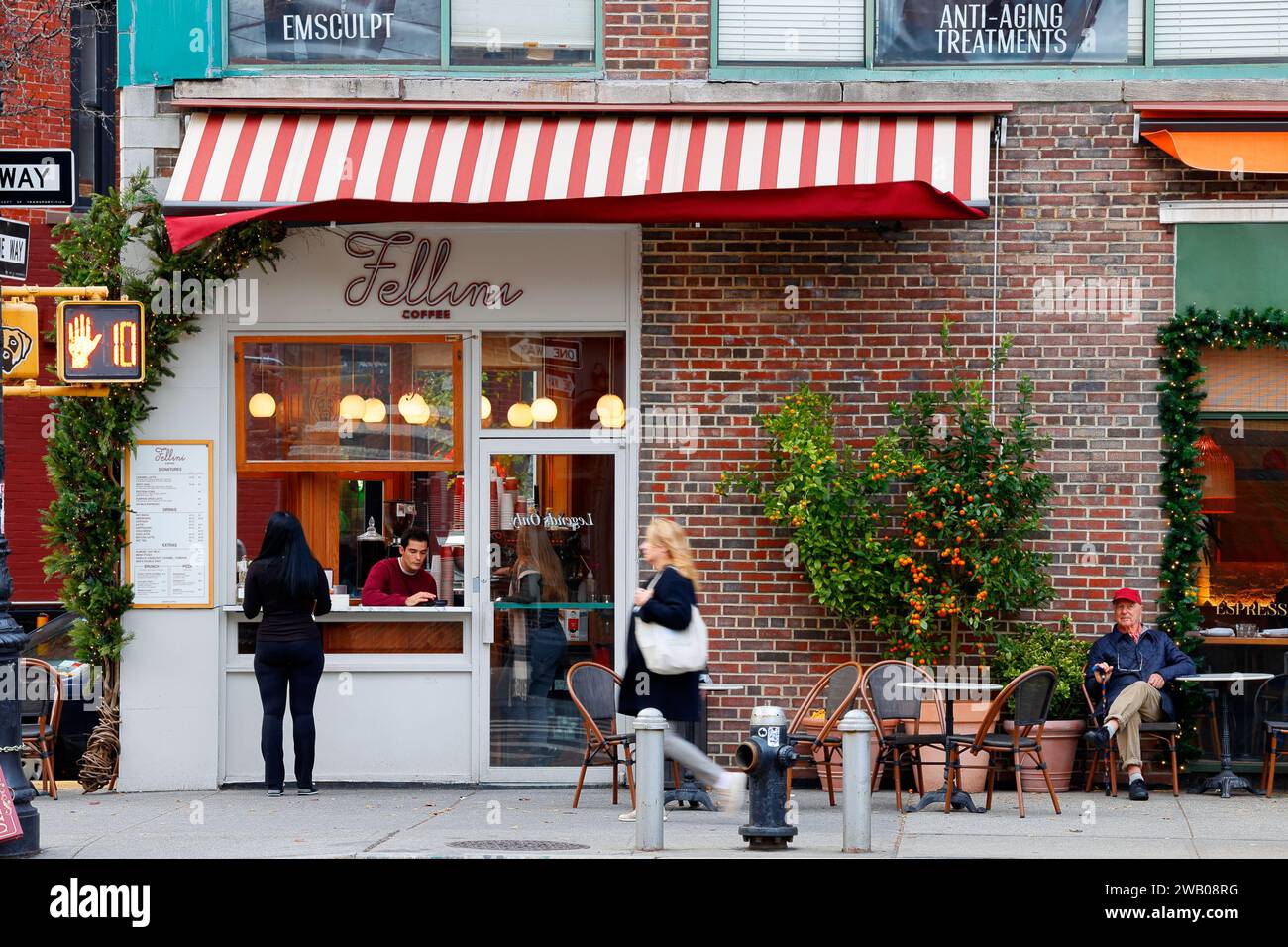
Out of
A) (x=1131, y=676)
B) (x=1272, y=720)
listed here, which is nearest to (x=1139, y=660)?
(x=1131, y=676)

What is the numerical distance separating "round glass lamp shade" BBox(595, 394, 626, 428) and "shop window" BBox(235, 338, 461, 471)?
1073 millimetres

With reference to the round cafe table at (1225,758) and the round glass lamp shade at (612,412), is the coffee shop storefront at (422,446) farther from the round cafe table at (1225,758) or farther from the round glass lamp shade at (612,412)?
the round cafe table at (1225,758)

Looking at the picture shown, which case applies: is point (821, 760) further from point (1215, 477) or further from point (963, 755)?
point (1215, 477)

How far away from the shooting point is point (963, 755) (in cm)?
1127

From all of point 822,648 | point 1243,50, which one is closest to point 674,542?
point 822,648

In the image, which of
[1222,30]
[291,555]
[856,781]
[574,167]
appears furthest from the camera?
[1222,30]

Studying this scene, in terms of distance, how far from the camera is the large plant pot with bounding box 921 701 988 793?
1113cm

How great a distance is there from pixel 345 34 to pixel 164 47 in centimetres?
130

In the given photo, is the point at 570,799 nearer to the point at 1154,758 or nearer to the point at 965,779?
the point at 965,779

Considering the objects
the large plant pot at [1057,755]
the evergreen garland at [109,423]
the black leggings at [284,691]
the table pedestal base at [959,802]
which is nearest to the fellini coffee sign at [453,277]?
the evergreen garland at [109,423]

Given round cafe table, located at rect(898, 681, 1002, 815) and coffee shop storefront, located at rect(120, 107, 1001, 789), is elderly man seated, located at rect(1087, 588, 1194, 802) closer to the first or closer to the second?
round cafe table, located at rect(898, 681, 1002, 815)

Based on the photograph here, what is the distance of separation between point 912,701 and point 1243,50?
529 centimetres

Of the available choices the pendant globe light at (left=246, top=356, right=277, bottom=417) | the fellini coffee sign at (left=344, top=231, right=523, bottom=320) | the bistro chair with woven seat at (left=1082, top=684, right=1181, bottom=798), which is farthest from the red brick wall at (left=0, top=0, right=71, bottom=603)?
the bistro chair with woven seat at (left=1082, top=684, right=1181, bottom=798)

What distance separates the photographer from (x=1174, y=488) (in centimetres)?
1139
